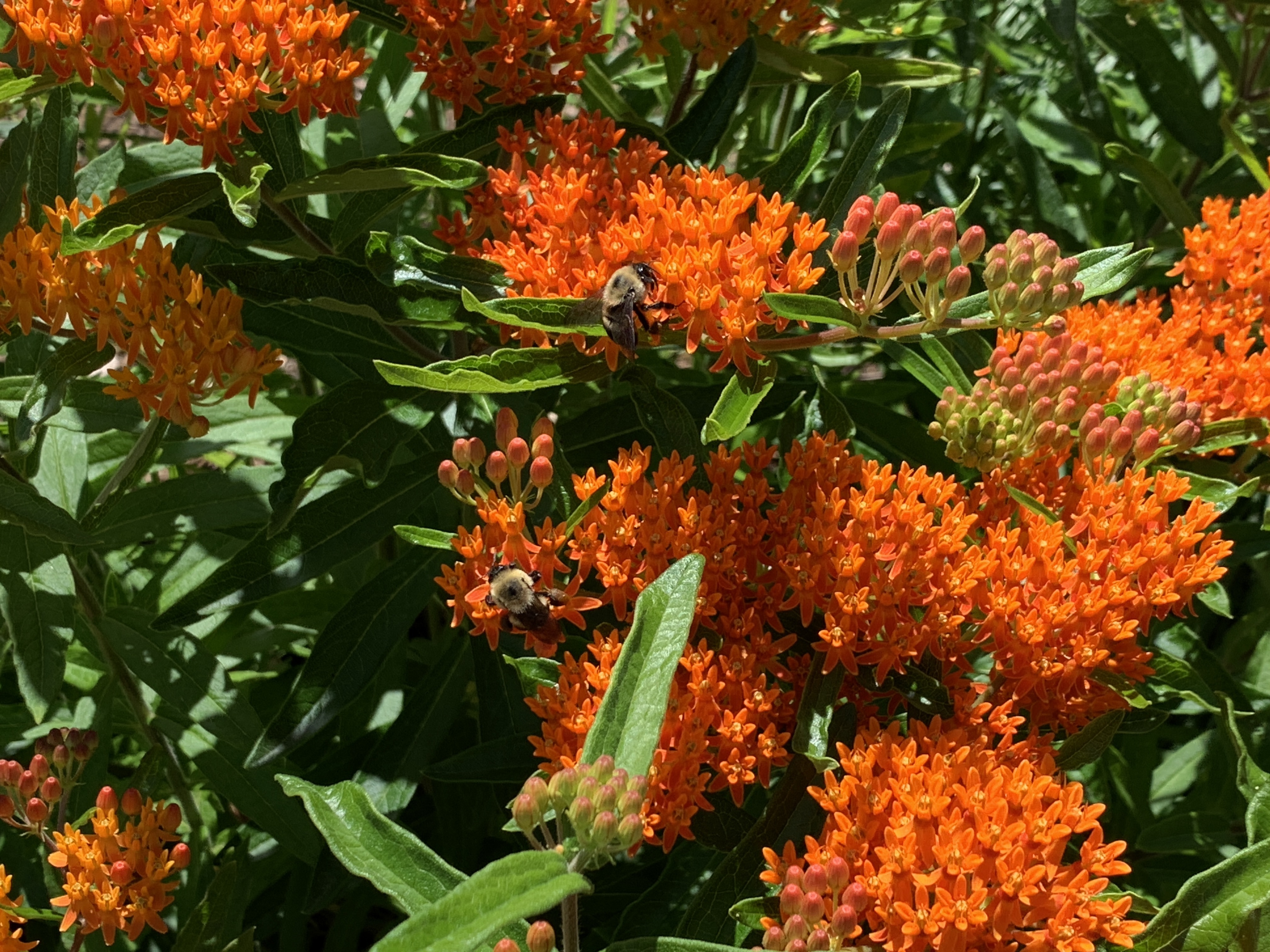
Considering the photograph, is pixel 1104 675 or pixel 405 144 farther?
pixel 405 144

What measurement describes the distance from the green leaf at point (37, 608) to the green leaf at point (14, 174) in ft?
2.23

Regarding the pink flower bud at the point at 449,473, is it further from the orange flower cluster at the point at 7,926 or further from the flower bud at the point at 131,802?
the orange flower cluster at the point at 7,926

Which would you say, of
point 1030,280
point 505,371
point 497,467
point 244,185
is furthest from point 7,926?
point 1030,280

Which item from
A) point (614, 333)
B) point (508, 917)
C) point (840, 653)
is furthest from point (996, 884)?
point (614, 333)

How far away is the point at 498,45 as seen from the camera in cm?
248

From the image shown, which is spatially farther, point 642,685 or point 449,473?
point 449,473

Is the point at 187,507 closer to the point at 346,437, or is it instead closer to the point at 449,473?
the point at 346,437

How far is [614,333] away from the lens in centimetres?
207

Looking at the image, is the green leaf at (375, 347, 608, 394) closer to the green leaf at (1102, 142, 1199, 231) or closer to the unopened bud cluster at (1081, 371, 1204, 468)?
the unopened bud cluster at (1081, 371, 1204, 468)

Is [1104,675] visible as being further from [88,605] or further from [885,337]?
[88,605]

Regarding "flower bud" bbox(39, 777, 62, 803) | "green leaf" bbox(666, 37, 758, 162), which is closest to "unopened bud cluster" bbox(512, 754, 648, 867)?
"flower bud" bbox(39, 777, 62, 803)

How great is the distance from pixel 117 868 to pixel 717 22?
2.10m

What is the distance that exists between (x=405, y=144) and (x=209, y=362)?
130 cm

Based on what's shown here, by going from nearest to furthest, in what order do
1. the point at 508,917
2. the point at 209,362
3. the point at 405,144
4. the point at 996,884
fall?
the point at 508,917 < the point at 996,884 < the point at 209,362 < the point at 405,144
